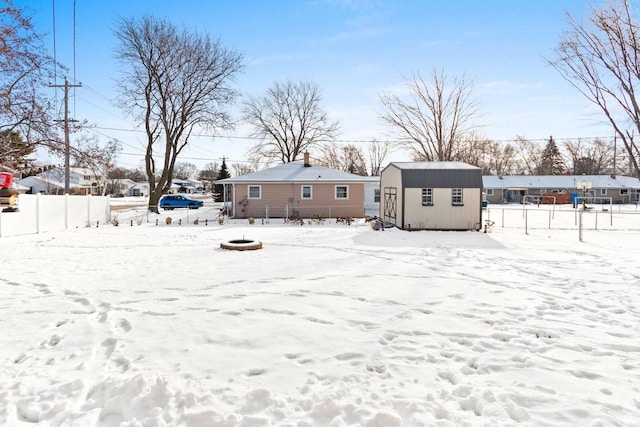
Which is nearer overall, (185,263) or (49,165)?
(185,263)

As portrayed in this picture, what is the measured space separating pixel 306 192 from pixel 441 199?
912cm

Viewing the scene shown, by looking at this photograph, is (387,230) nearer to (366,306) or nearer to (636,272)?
(636,272)

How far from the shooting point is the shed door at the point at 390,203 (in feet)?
62.4

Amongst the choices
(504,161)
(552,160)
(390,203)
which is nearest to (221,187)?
(390,203)

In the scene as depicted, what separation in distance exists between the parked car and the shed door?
71.4 feet

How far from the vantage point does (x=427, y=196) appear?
17922 mm

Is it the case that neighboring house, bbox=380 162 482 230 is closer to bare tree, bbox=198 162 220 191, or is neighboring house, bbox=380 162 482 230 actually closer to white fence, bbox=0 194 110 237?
white fence, bbox=0 194 110 237

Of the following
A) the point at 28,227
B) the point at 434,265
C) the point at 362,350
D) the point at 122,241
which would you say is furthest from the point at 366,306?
the point at 28,227

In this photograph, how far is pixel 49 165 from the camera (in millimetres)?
11625

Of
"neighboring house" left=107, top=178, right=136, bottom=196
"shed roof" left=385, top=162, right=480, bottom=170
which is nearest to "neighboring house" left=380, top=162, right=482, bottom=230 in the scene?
"shed roof" left=385, top=162, right=480, bottom=170

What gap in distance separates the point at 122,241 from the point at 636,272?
49.5ft

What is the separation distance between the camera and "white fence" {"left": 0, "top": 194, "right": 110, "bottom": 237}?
15109 millimetres

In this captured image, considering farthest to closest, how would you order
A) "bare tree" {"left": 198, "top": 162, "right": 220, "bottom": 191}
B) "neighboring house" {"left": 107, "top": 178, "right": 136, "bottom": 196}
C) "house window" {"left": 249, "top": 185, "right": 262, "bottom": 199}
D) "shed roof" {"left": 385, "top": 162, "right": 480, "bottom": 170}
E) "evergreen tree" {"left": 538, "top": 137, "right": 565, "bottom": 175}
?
"bare tree" {"left": 198, "top": 162, "right": 220, "bottom": 191}, "neighboring house" {"left": 107, "top": 178, "right": 136, "bottom": 196}, "evergreen tree" {"left": 538, "top": 137, "right": 565, "bottom": 175}, "house window" {"left": 249, "top": 185, "right": 262, "bottom": 199}, "shed roof" {"left": 385, "top": 162, "right": 480, "bottom": 170}

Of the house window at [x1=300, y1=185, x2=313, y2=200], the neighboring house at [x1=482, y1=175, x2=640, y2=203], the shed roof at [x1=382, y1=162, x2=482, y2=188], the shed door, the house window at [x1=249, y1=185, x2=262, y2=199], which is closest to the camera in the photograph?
the shed roof at [x1=382, y1=162, x2=482, y2=188]
